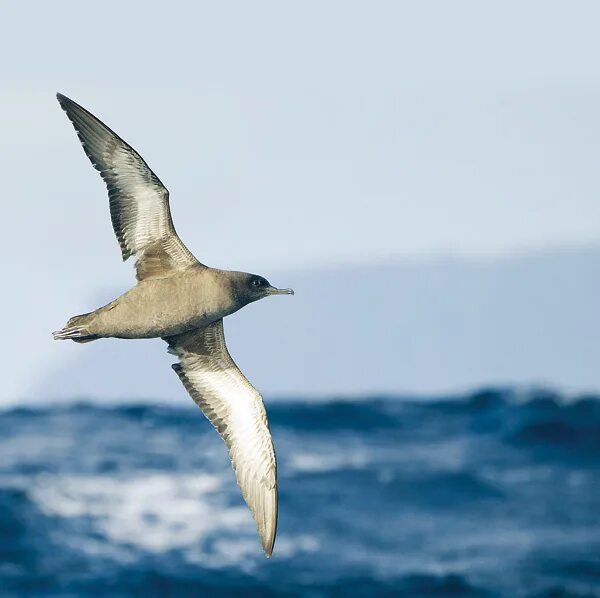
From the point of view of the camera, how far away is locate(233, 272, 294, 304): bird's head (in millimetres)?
13242

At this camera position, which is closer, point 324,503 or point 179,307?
point 179,307

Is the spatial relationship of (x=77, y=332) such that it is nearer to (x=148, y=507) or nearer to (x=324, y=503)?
(x=324, y=503)

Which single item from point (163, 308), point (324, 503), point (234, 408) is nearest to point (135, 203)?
point (163, 308)

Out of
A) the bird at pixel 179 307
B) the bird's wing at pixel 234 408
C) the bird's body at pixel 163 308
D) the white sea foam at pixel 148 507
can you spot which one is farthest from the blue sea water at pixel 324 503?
the bird's body at pixel 163 308

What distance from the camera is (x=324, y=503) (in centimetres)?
5331

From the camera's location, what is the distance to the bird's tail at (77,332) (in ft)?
43.2

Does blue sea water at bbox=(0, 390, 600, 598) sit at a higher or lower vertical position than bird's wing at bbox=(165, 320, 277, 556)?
higher

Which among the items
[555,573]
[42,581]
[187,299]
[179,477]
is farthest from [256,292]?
[179,477]

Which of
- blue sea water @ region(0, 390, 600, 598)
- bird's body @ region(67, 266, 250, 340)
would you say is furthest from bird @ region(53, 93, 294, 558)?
blue sea water @ region(0, 390, 600, 598)

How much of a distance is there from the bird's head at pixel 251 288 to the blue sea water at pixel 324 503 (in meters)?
30.0

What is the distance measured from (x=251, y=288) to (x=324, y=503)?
134 ft

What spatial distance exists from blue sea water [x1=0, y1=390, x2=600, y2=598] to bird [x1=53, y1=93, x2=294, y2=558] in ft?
92.7

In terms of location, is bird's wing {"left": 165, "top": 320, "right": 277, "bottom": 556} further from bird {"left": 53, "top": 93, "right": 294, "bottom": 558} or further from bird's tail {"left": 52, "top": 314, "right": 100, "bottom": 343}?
bird's tail {"left": 52, "top": 314, "right": 100, "bottom": 343}

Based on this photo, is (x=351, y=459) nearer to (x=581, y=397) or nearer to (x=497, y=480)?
(x=497, y=480)
